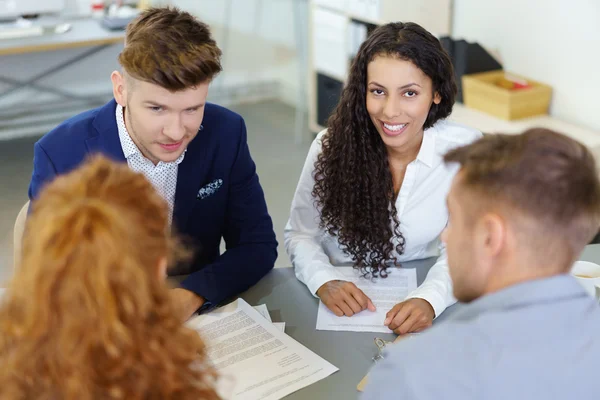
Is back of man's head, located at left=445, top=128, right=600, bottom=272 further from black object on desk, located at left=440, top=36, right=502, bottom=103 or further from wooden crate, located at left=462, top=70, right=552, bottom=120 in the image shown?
black object on desk, located at left=440, top=36, right=502, bottom=103

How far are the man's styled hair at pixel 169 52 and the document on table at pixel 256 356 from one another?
0.52 m

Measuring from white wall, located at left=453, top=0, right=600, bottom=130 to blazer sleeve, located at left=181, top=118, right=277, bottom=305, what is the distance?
1.96 meters

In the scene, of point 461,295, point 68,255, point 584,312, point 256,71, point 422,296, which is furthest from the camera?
point 256,71

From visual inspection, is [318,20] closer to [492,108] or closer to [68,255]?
[492,108]

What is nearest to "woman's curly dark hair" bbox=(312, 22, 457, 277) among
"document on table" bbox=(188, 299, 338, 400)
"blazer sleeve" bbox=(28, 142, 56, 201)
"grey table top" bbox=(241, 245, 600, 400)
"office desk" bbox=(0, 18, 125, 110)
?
"grey table top" bbox=(241, 245, 600, 400)

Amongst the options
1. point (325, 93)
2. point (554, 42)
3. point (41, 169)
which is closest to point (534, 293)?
point (41, 169)

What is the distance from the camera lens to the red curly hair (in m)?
0.73

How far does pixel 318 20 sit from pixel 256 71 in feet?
4.10

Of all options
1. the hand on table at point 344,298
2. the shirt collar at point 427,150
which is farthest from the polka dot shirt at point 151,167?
the shirt collar at point 427,150

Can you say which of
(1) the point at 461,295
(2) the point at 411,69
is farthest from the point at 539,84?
(1) the point at 461,295

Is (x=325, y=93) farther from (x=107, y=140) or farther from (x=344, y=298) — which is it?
(x=344, y=298)

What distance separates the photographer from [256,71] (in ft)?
17.9

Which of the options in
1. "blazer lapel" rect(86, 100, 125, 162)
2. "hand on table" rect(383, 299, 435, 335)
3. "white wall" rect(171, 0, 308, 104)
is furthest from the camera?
"white wall" rect(171, 0, 308, 104)

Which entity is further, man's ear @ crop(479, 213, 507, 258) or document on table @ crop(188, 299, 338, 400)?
document on table @ crop(188, 299, 338, 400)
